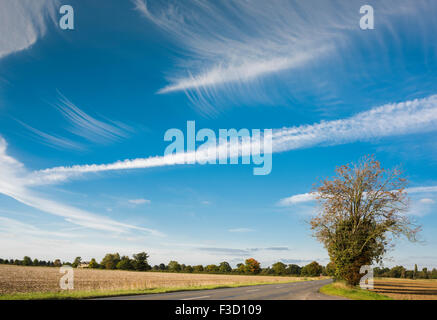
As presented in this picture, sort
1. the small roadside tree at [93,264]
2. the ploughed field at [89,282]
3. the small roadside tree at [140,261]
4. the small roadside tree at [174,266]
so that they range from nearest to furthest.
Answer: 1. the ploughed field at [89,282]
2. the small roadside tree at [140,261]
3. the small roadside tree at [93,264]
4. the small roadside tree at [174,266]

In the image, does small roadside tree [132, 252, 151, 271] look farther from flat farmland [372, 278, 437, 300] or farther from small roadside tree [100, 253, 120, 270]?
flat farmland [372, 278, 437, 300]

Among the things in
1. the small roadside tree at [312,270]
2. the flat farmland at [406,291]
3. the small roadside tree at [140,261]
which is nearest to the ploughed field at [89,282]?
the flat farmland at [406,291]

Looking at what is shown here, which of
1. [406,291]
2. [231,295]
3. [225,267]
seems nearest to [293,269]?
[225,267]

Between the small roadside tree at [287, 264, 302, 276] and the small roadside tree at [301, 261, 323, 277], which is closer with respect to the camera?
the small roadside tree at [301, 261, 323, 277]

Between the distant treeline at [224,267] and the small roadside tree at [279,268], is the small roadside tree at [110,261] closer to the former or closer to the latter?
the distant treeline at [224,267]

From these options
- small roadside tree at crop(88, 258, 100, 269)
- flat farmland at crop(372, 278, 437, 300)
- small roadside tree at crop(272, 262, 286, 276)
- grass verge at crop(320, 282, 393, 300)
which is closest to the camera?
grass verge at crop(320, 282, 393, 300)

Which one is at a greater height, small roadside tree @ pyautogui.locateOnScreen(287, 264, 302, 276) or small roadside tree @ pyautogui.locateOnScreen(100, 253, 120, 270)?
small roadside tree @ pyautogui.locateOnScreen(100, 253, 120, 270)

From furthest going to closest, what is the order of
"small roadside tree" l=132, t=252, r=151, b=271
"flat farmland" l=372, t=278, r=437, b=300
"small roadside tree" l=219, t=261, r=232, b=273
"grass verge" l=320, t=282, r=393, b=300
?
"small roadside tree" l=219, t=261, r=232, b=273 → "small roadside tree" l=132, t=252, r=151, b=271 → "flat farmland" l=372, t=278, r=437, b=300 → "grass verge" l=320, t=282, r=393, b=300

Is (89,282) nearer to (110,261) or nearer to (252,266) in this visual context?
(110,261)

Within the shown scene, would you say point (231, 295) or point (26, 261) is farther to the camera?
point (26, 261)

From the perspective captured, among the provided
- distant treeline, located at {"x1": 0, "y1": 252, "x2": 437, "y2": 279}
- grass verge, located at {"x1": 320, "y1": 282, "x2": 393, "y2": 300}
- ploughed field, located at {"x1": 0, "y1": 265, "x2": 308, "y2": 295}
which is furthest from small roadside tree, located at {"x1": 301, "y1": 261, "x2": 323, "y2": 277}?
grass verge, located at {"x1": 320, "y1": 282, "x2": 393, "y2": 300}
